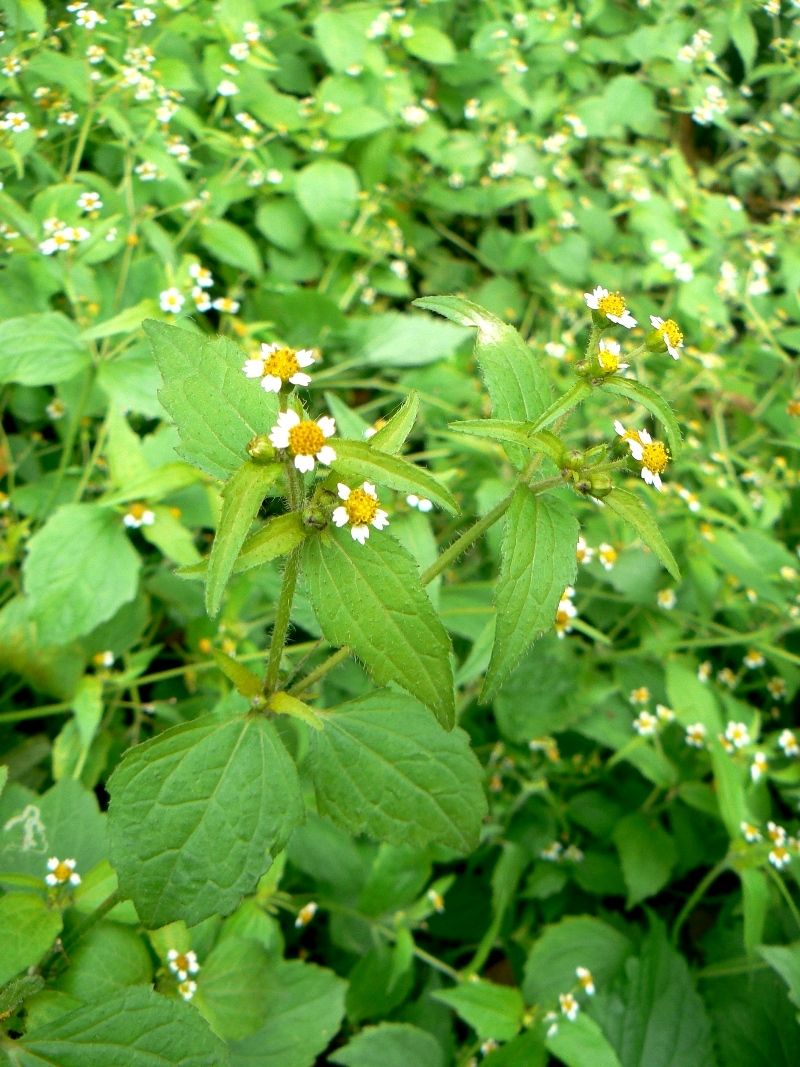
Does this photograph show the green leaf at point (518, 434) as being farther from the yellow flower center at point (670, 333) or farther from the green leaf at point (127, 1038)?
the green leaf at point (127, 1038)

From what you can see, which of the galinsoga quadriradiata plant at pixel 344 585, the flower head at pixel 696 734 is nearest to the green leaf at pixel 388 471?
the galinsoga quadriradiata plant at pixel 344 585

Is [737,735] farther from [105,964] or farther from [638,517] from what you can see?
[105,964]

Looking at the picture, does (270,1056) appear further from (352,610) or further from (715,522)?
(715,522)

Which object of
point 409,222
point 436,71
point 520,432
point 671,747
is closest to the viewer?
point 520,432

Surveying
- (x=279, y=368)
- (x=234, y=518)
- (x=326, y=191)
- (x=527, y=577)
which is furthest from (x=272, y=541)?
(x=326, y=191)

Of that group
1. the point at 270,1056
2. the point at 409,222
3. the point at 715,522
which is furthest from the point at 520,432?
the point at 409,222

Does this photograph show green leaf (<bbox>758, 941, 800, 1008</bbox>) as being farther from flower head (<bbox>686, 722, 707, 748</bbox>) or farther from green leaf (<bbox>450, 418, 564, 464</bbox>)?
green leaf (<bbox>450, 418, 564, 464</bbox>)
